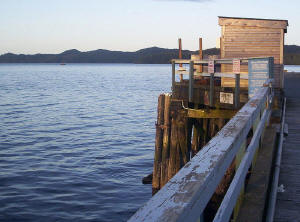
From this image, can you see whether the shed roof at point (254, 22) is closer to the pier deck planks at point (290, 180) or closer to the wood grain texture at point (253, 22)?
the wood grain texture at point (253, 22)

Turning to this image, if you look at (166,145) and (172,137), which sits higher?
(172,137)

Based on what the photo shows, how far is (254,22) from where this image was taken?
56.6 ft

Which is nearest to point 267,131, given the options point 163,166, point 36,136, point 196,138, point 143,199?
point 163,166

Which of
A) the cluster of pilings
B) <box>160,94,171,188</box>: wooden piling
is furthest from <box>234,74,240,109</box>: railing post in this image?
<box>160,94,171,188</box>: wooden piling

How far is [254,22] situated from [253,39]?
70 cm

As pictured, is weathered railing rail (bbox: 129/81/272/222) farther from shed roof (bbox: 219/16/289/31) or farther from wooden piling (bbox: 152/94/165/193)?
shed roof (bbox: 219/16/289/31)

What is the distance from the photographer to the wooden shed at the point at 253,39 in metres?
17.1

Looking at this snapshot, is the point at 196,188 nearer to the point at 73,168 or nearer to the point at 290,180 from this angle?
the point at 290,180

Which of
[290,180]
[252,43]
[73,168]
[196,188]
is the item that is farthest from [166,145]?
[196,188]

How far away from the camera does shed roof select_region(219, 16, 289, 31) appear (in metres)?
16.9

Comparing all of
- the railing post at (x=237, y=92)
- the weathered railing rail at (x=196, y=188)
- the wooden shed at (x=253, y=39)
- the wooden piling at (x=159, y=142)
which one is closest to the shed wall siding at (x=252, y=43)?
the wooden shed at (x=253, y=39)

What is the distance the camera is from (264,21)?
17047mm

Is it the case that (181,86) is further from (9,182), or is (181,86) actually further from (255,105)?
(255,105)

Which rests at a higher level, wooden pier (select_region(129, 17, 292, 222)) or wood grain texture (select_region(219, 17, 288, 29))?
wood grain texture (select_region(219, 17, 288, 29))
